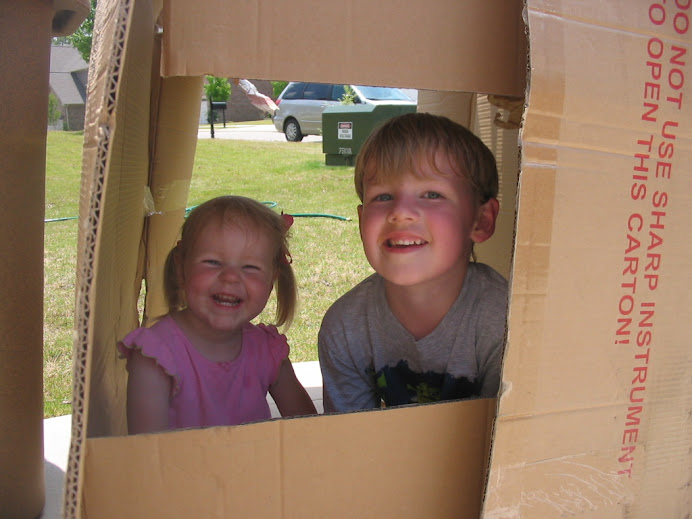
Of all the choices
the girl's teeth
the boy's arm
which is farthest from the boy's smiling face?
the boy's arm

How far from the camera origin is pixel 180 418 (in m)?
1.12

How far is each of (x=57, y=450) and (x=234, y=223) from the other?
2.24ft

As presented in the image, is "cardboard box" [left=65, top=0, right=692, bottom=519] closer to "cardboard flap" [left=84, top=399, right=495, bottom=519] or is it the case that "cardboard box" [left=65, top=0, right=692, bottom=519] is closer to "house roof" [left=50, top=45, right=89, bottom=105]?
"cardboard flap" [left=84, top=399, right=495, bottom=519]

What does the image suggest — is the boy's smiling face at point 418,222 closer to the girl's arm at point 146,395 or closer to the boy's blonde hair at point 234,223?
the boy's blonde hair at point 234,223

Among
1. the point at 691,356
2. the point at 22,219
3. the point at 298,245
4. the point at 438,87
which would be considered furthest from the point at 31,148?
the point at 298,245

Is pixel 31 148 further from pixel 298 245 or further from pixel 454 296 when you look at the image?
pixel 298 245

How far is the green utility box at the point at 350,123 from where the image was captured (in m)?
5.45

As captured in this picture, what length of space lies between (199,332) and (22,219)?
14.7 inches

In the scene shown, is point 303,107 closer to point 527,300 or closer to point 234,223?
point 234,223

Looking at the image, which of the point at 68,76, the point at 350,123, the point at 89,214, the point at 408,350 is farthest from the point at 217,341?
the point at 68,76

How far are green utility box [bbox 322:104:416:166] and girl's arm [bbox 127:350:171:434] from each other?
4301 millimetres

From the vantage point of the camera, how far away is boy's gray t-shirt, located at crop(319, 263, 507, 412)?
108 cm

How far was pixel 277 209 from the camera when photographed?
354cm

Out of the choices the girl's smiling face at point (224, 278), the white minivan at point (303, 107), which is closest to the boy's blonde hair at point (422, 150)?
the girl's smiling face at point (224, 278)
